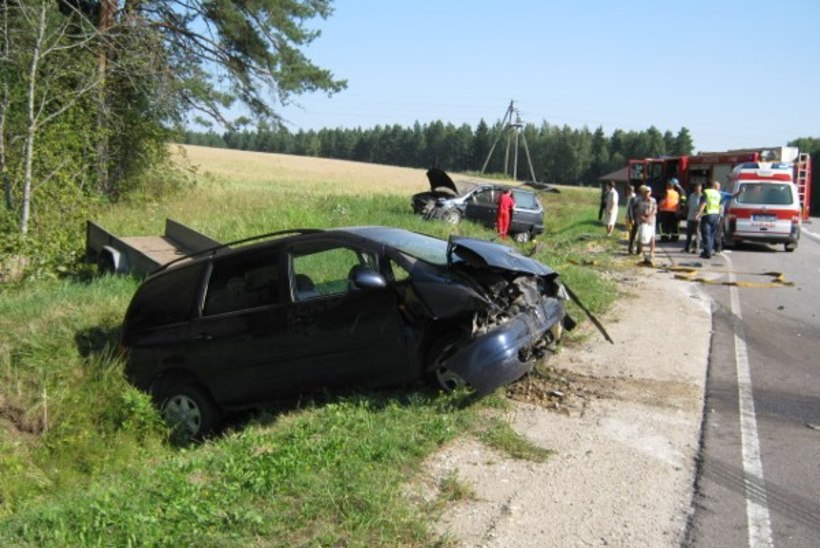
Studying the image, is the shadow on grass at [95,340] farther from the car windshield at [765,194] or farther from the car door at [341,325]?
the car windshield at [765,194]

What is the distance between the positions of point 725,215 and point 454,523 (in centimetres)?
1782

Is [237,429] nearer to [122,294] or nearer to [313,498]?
[313,498]

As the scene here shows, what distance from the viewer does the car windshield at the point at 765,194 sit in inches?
750

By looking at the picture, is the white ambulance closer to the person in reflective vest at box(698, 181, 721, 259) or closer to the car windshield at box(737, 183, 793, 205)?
the car windshield at box(737, 183, 793, 205)

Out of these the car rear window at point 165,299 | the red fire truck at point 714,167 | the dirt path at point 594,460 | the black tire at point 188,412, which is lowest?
the black tire at point 188,412

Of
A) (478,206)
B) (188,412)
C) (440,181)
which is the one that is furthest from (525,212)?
(188,412)

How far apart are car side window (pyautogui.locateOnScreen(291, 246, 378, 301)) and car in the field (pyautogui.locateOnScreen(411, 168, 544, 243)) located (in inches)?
613

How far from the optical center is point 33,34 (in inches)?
503

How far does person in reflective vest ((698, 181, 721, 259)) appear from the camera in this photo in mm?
17234

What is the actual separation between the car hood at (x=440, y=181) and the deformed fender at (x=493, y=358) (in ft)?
61.0

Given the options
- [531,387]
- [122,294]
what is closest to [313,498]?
[531,387]

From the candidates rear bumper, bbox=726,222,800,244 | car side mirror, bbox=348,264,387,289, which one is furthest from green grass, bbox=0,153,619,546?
rear bumper, bbox=726,222,800,244

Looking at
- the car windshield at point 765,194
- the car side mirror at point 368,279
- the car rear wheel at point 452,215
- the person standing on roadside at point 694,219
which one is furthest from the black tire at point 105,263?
the car windshield at point 765,194

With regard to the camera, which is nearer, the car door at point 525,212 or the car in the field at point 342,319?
the car in the field at point 342,319
